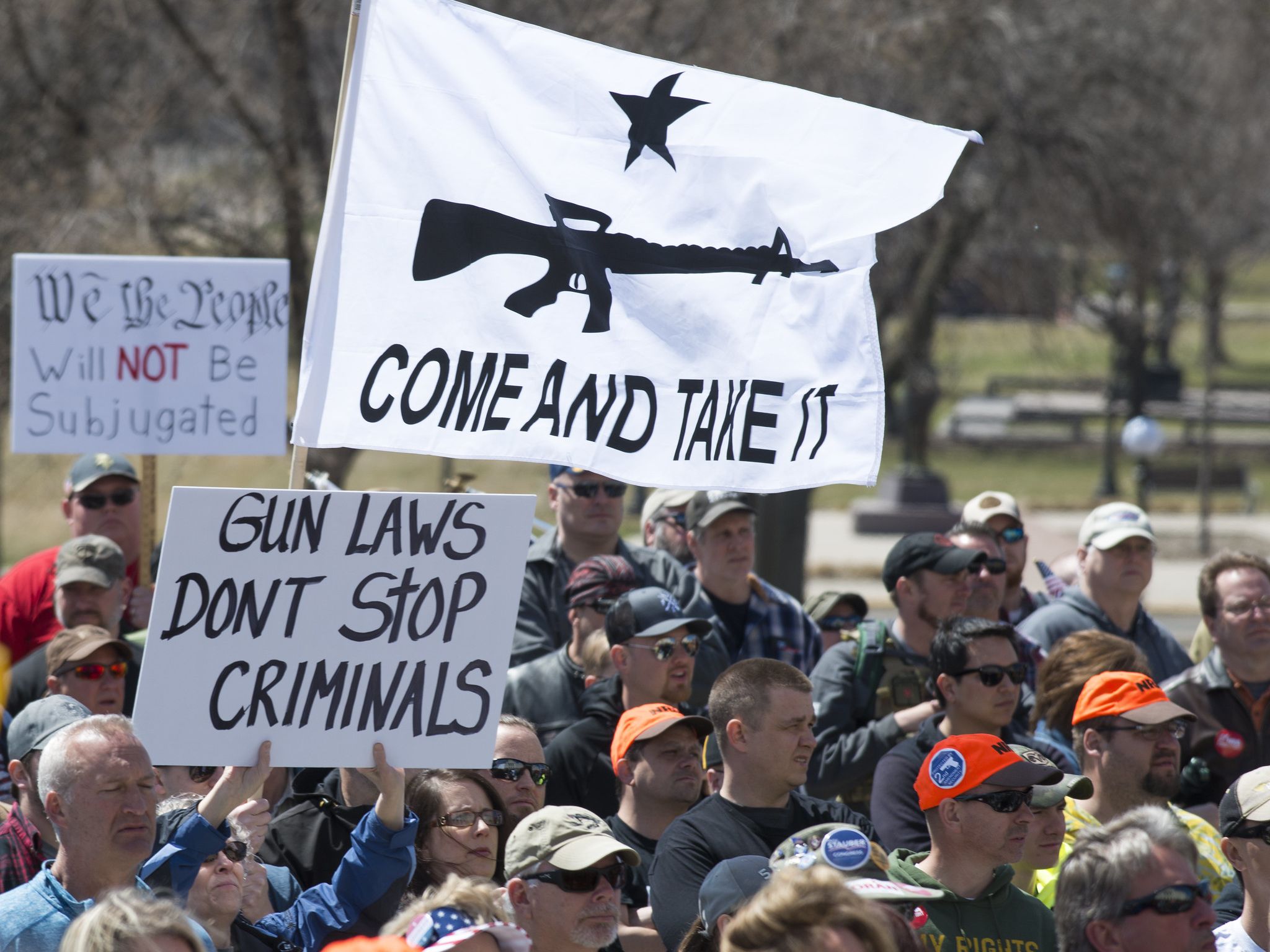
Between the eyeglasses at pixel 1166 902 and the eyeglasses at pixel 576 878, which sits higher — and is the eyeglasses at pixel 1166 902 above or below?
above

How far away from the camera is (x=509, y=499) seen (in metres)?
4.23

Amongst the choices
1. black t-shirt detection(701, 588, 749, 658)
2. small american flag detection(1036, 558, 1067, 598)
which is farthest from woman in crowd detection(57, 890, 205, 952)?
small american flag detection(1036, 558, 1067, 598)

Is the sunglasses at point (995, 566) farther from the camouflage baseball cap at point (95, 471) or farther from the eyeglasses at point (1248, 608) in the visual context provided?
the camouflage baseball cap at point (95, 471)

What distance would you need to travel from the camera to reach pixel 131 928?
3115mm

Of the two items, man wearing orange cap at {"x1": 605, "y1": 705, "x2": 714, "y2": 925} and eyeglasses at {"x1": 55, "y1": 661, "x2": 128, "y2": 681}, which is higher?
eyeglasses at {"x1": 55, "y1": 661, "x2": 128, "y2": 681}

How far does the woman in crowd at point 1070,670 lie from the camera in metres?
5.77

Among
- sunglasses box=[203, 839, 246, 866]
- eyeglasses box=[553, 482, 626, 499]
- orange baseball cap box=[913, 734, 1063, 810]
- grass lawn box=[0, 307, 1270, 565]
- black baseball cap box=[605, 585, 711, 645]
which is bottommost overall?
sunglasses box=[203, 839, 246, 866]

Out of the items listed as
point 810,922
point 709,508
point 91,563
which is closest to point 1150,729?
point 709,508

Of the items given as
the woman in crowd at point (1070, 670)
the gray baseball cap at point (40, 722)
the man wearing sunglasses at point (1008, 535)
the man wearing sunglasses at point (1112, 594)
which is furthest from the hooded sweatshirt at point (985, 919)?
the man wearing sunglasses at point (1008, 535)

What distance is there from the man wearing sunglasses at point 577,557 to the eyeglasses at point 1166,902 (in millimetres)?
3091

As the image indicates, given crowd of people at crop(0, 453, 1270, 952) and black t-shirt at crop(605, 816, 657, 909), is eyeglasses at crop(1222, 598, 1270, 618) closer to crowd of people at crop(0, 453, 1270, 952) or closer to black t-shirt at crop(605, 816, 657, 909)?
crowd of people at crop(0, 453, 1270, 952)

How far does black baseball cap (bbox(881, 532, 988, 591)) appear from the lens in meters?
6.31

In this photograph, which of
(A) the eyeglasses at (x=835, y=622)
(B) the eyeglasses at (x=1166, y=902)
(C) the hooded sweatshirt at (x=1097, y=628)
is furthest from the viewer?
(A) the eyeglasses at (x=835, y=622)

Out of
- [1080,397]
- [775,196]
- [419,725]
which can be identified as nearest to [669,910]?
[419,725]
